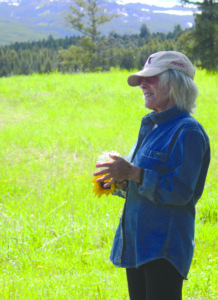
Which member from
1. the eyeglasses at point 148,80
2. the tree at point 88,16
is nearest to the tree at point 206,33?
the eyeglasses at point 148,80

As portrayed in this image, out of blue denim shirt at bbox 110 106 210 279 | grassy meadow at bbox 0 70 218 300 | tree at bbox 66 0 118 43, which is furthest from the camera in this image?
tree at bbox 66 0 118 43

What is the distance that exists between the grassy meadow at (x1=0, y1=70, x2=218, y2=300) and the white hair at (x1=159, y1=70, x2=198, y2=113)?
73.1 inches

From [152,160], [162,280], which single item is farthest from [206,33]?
[162,280]

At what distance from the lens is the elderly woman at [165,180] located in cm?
191

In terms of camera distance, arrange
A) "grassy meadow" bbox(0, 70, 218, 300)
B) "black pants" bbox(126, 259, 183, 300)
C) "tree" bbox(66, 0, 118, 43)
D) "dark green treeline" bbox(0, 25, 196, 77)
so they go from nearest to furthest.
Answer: "black pants" bbox(126, 259, 183, 300) → "grassy meadow" bbox(0, 70, 218, 300) → "tree" bbox(66, 0, 118, 43) → "dark green treeline" bbox(0, 25, 196, 77)

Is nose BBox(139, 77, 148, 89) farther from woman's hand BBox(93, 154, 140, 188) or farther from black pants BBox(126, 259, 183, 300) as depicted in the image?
black pants BBox(126, 259, 183, 300)

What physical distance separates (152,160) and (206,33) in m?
18.0

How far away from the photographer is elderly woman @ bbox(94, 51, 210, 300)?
1906mm

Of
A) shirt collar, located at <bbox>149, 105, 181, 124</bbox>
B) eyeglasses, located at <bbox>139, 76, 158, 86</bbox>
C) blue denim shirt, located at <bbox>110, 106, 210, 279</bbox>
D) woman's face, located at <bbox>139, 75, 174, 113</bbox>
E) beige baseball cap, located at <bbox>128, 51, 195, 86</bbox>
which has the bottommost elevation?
blue denim shirt, located at <bbox>110, 106, 210, 279</bbox>

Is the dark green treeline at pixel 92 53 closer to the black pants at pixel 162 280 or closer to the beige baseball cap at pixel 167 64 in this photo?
the beige baseball cap at pixel 167 64

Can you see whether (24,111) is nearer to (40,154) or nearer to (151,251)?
(40,154)

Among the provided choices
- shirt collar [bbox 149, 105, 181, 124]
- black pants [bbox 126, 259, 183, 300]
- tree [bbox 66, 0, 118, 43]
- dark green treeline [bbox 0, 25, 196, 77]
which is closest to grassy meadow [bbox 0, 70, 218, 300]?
black pants [bbox 126, 259, 183, 300]

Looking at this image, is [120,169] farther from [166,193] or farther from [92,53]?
[92,53]

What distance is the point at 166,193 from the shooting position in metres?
1.90
